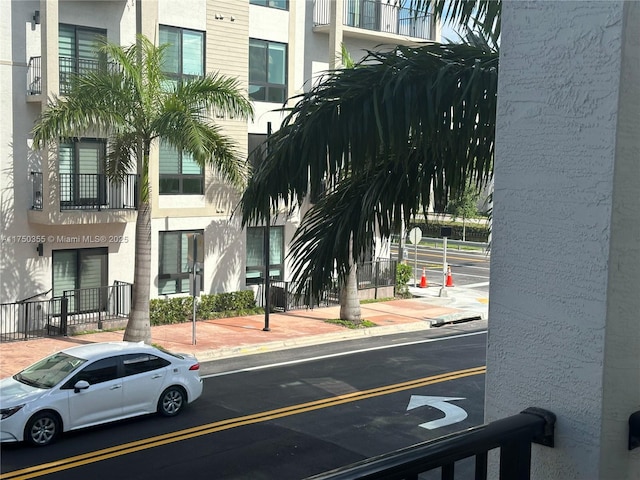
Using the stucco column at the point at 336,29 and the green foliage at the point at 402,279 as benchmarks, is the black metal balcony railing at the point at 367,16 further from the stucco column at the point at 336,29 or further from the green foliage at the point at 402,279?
the green foliage at the point at 402,279

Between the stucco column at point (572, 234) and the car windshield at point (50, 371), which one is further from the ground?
the stucco column at point (572, 234)

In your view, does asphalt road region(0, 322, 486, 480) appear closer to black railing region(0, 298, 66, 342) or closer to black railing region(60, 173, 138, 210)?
black railing region(0, 298, 66, 342)

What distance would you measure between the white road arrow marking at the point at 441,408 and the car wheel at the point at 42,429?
19.0 feet

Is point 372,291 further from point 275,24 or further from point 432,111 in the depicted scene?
point 432,111

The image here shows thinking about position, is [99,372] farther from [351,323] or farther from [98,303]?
Answer: [351,323]

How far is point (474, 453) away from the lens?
2.52 meters

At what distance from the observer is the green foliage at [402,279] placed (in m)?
29.3

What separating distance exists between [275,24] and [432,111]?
22.3 metres

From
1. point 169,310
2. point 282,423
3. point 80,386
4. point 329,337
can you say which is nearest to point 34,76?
point 169,310

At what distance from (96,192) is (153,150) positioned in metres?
2.04

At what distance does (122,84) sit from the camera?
60.0 feet

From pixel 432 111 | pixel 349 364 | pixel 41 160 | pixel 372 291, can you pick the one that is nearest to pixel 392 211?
pixel 432 111

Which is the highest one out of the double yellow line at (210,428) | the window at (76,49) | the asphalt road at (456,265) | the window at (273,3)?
the window at (273,3)

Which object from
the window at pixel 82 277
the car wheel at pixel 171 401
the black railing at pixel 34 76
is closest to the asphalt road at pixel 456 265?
the window at pixel 82 277
